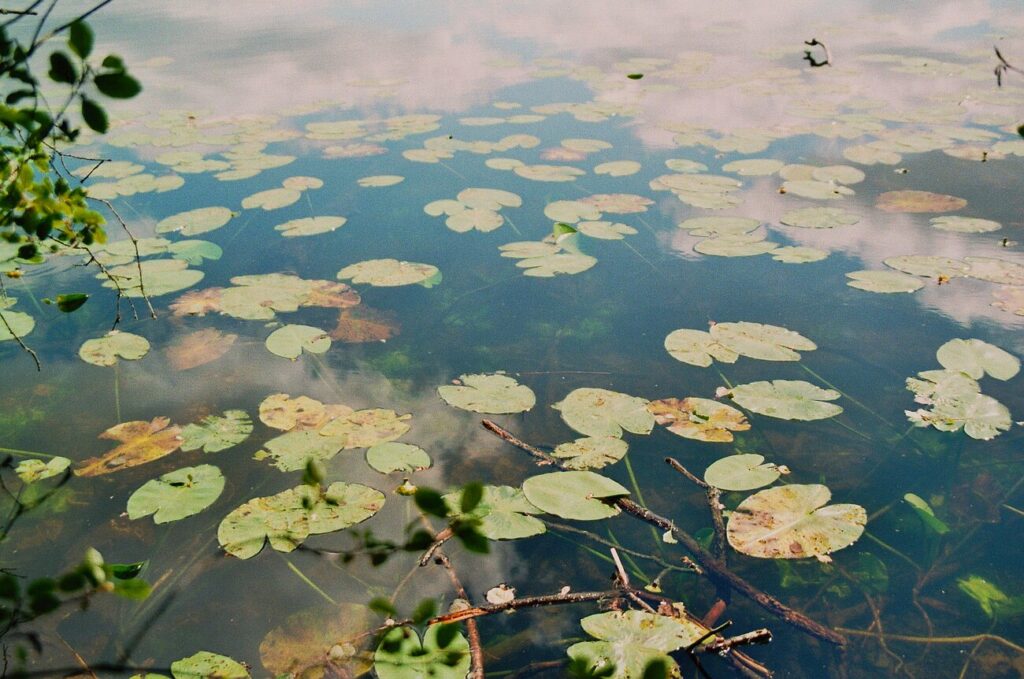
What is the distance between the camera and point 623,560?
2.08 meters

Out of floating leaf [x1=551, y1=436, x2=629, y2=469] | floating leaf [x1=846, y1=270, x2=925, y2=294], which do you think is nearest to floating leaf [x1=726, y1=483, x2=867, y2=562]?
floating leaf [x1=551, y1=436, x2=629, y2=469]

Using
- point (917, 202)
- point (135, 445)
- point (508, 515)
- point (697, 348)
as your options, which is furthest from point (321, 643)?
point (917, 202)

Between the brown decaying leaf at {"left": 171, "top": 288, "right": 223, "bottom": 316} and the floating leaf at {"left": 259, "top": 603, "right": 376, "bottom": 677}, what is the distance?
2.13 metres

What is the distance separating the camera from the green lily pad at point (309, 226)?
434 centimetres

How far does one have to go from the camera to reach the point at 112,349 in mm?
3211

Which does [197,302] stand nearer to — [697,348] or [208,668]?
[208,668]

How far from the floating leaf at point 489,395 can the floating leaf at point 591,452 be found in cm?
30

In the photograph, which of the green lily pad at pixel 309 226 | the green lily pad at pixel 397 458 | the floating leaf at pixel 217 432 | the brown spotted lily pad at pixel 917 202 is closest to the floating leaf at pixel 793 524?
the green lily pad at pixel 397 458

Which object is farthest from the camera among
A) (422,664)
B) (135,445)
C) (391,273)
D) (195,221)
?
(195,221)

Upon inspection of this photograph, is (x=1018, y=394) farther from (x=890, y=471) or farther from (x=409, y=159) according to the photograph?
(x=409, y=159)

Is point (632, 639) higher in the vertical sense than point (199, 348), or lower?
lower

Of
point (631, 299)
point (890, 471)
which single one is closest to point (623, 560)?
point (890, 471)

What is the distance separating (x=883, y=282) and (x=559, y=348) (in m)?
1.89

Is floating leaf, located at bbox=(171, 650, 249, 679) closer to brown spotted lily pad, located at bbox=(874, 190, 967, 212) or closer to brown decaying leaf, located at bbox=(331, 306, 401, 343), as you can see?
brown decaying leaf, located at bbox=(331, 306, 401, 343)
